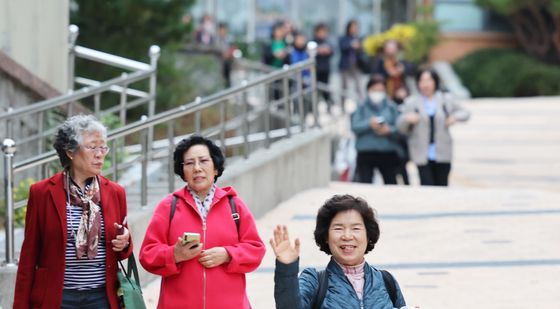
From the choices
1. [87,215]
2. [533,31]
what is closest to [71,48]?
[87,215]

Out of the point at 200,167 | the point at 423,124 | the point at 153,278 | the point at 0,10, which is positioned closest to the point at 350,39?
the point at 423,124

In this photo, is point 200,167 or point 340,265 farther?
point 200,167

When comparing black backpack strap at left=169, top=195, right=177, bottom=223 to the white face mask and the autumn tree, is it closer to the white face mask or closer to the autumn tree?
the white face mask

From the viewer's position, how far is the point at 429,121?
1307cm

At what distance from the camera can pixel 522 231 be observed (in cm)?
1094

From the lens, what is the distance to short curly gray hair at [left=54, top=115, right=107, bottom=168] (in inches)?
236

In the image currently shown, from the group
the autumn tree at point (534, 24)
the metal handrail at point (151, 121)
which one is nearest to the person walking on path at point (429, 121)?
the metal handrail at point (151, 121)

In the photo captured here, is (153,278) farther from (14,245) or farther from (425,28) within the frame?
(425,28)

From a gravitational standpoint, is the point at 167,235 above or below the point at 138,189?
above

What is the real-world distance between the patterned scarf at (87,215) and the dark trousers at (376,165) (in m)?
8.10

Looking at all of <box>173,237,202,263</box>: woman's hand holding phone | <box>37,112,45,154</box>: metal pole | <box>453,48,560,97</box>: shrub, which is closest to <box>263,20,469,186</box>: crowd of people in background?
<box>37,112,45,154</box>: metal pole

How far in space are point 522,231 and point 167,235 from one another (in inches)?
218

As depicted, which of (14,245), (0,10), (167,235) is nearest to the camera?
(167,235)

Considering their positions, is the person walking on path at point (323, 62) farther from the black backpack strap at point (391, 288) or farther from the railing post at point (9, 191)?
the black backpack strap at point (391, 288)
